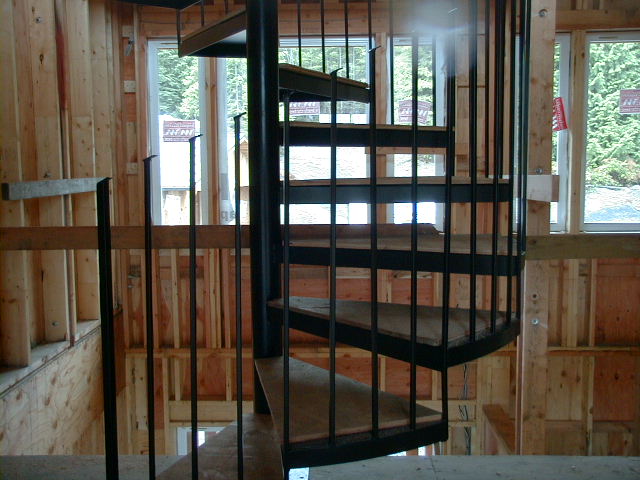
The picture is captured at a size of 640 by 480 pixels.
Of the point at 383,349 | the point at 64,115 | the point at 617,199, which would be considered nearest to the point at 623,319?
the point at 617,199

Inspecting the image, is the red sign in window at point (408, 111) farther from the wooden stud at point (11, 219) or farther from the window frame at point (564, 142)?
the wooden stud at point (11, 219)

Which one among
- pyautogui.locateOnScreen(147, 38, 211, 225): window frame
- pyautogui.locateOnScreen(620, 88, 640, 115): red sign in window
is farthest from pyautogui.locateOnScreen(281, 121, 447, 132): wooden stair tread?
pyautogui.locateOnScreen(620, 88, 640, 115): red sign in window

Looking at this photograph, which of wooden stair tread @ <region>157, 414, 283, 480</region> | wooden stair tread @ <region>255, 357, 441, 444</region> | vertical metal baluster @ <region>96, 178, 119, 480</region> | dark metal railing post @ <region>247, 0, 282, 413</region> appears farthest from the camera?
dark metal railing post @ <region>247, 0, 282, 413</region>

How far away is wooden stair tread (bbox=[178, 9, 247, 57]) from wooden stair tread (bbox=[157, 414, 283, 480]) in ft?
4.91

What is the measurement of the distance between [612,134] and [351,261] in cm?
355

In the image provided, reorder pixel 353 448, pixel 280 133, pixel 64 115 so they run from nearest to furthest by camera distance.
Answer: pixel 353 448
pixel 280 133
pixel 64 115

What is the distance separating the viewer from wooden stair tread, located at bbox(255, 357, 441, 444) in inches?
→ 66.9

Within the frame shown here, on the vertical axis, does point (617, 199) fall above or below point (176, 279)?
above

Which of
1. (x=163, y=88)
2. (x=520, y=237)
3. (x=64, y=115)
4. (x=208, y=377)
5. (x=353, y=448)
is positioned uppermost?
(x=163, y=88)

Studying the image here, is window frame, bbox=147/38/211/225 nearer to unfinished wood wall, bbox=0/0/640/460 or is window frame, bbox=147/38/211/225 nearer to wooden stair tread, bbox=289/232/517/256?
unfinished wood wall, bbox=0/0/640/460

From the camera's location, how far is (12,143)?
3.13 metres

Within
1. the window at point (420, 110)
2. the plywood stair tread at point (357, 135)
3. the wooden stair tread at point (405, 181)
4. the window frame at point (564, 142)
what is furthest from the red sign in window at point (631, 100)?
the wooden stair tread at point (405, 181)

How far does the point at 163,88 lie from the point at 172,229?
2.83m

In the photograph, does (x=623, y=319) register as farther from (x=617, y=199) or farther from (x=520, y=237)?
(x=520, y=237)
